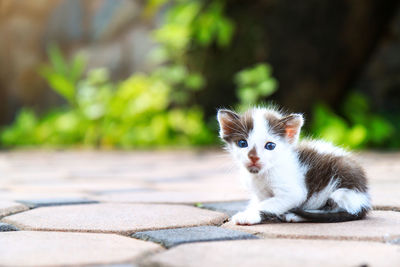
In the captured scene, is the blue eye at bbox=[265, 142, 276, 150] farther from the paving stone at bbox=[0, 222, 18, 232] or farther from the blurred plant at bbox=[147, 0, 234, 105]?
the blurred plant at bbox=[147, 0, 234, 105]

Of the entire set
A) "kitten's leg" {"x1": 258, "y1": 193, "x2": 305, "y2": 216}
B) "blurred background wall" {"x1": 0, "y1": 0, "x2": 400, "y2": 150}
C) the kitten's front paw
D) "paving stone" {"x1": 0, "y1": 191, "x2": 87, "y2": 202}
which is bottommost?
the kitten's front paw

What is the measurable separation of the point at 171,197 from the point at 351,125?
5.05 m

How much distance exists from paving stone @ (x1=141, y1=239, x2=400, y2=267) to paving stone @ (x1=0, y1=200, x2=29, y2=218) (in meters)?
1.05

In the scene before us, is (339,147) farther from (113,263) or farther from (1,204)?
(1,204)

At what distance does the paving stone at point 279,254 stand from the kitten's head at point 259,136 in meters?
0.47

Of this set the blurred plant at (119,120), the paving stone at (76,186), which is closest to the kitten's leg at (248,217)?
the paving stone at (76,186)

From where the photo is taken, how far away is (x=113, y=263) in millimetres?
1360

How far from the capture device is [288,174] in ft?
6.76

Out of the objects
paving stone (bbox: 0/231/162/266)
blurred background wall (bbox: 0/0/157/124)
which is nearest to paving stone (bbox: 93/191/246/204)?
paving stone (bbox: 0/231/162/266)

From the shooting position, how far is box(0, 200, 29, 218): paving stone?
2.27 meters

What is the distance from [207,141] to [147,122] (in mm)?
1069

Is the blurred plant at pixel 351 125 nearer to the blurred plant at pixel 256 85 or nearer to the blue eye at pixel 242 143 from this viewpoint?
the blurred plant at pixel 256 85

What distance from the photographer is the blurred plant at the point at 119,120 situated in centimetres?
748

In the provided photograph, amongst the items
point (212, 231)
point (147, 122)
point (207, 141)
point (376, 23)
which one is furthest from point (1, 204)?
point (376, 23)
